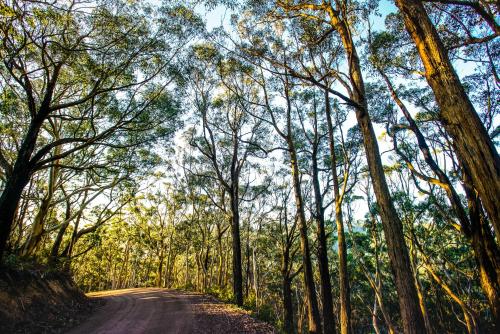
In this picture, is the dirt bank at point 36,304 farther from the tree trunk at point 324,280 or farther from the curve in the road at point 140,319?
the tree trunk at point 324,280

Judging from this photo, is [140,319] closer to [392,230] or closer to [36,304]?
[36,304]

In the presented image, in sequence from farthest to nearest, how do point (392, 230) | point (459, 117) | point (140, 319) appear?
point (140, 319) < point (392, 230) < point (459, 117)

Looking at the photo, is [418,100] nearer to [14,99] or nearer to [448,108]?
[448,108]

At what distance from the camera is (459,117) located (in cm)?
374

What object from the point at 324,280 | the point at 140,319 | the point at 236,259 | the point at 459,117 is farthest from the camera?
the point at 236,259

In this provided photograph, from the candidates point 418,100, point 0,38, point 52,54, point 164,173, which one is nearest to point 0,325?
point 0,38

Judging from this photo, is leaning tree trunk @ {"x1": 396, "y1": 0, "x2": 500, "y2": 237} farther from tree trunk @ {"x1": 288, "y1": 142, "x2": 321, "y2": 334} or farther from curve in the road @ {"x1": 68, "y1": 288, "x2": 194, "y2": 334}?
Answer: curve in the road @ {"x1": 68, "y1": 288, "x2": 194, "y2": 334}

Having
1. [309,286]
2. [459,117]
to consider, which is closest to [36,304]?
[309,286]

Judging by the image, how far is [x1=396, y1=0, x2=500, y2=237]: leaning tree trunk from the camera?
3.36 m

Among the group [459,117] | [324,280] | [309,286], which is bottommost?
[309,286]

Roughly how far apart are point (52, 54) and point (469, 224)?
573 inches

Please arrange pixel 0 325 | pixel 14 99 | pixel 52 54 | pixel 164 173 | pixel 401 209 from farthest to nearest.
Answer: pixel 164 173, pixel 401 209, pixel 14 99, pixel 52 54, pixel 0 325

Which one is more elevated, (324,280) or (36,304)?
(324,280)

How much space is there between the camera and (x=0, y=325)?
7102mm
